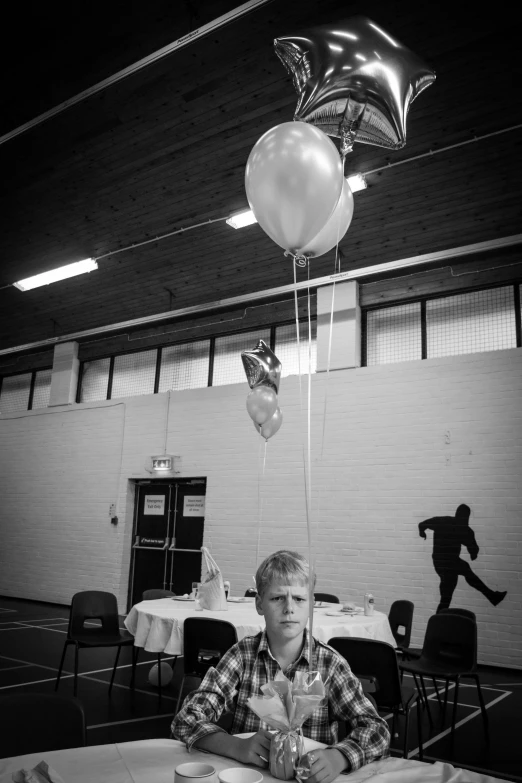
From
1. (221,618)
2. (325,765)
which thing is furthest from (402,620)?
(325,765)

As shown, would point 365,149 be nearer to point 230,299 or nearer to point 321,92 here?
point 230,299

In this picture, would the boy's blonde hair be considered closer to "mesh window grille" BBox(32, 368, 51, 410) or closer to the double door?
the double door

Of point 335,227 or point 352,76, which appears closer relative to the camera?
point 352,76

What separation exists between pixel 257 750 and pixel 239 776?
21 centimetres

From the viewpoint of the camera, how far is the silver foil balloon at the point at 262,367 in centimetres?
633

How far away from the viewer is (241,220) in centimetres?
752

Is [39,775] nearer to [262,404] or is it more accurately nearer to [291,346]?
[262,404]

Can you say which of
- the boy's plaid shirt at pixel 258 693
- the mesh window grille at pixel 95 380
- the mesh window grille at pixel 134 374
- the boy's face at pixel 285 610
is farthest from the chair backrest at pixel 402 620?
the mesh window grille at pixel 95 380

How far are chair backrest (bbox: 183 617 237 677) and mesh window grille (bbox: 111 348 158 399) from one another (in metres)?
7.02

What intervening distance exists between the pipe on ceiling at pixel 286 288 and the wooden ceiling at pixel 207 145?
32 centimetres

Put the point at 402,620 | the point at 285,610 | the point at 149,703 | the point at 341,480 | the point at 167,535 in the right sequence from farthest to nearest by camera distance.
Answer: the point at 167,535
the point at 341,480
the point at 402,620
the point at 149,703
the point at 285,610

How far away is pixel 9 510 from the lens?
38.2 feet

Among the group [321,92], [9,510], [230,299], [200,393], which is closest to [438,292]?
[230,299]

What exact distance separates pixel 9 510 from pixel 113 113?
8.32 meters
